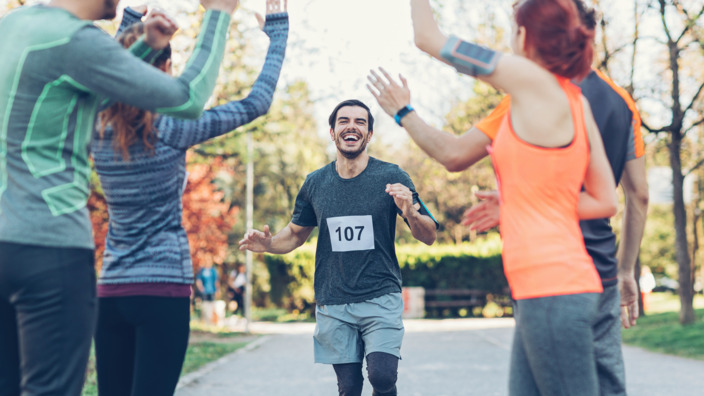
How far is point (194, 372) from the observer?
471 inches

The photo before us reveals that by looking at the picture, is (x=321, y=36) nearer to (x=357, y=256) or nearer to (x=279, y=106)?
(x=279, y=106)

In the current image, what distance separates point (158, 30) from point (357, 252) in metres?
2.71

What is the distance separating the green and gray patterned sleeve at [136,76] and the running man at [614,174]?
75 centimetres

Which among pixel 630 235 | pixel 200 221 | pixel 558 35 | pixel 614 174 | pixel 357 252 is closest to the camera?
pixel 558 35

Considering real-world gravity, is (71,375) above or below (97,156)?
below

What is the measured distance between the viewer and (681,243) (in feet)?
67.4

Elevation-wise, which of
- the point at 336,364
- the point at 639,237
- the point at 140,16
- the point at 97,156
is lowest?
the point at 336,364

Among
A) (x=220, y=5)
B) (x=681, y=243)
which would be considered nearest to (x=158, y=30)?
(x=220, y=5)

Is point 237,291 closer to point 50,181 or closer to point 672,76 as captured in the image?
point 672,76

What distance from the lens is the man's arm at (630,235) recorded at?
3805 millimetres

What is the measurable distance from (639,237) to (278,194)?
160 ft

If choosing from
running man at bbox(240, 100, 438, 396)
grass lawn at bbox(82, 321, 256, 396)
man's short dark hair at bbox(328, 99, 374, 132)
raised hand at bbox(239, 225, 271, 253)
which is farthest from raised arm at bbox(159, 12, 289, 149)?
grass lawn at bbox(82, 321, 256, 396)

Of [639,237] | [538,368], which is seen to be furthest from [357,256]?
[538,368]

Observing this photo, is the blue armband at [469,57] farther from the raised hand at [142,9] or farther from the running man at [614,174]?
the raised hand at [142,9]
